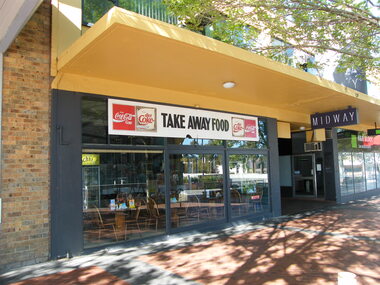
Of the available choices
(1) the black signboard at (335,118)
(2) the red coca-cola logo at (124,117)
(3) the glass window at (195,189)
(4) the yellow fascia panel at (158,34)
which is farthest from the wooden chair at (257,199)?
(2) the red coca-cola logo at (124,117)

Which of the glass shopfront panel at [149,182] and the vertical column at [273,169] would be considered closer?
the glass shopfront panel at [149,182]

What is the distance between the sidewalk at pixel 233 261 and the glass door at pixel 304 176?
671 cm

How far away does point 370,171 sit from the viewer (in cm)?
1567

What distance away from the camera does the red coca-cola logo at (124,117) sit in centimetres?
648

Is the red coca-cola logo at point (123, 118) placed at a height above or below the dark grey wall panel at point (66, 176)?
above

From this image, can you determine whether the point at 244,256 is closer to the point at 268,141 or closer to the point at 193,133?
the point at 193,133

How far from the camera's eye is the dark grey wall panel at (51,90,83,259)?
5.61 metres

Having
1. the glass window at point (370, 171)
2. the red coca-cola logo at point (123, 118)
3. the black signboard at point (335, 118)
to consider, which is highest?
the black signboard at point (335, 118)

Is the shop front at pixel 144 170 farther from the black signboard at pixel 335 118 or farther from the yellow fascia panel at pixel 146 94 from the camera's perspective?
the black signboard at pixel 335 118

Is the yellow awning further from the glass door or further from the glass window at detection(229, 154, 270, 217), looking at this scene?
the glass door

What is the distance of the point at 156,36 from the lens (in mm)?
4590

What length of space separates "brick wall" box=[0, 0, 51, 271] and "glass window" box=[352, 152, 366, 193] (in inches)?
527

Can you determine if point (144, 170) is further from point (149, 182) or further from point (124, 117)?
point (124, 117)

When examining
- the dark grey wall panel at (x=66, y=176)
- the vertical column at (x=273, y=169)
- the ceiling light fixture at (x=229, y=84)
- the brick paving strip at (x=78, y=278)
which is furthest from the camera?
the vertical column at (x=273, y=169)
